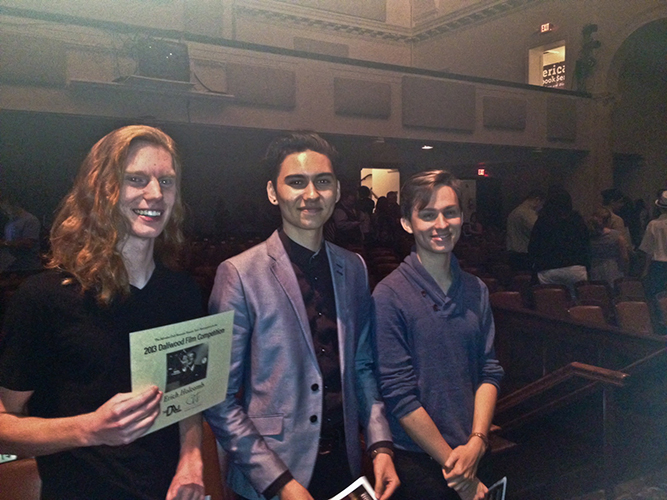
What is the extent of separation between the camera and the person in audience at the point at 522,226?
6223 mm

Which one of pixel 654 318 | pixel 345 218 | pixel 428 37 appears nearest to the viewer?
pixel 654 318

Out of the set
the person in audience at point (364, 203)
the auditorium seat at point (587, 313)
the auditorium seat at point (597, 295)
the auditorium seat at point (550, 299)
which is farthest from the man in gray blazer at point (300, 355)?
the person in audience at point (364, 203)

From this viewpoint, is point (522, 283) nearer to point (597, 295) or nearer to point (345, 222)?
point (597, 295)

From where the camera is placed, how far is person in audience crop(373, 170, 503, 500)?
150 cm

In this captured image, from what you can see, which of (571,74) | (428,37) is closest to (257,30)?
(428,37)

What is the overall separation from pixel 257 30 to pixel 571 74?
8017mm

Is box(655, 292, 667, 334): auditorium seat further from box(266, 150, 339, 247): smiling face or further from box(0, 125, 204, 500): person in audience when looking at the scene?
box(0, 125, 204, 500): person in audience

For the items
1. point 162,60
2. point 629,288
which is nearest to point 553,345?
point 629,288

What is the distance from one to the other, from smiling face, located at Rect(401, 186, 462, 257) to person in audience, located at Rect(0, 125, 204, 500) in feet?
2.44

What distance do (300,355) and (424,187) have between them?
26.2 inches

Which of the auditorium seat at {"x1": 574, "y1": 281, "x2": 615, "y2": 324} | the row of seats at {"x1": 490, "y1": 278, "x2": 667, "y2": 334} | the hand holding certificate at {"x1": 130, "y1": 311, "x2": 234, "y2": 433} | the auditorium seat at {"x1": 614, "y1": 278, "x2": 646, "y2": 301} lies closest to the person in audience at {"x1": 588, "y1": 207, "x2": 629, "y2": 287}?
the auditorium seat at {"x1": 614, "y1": 278, "x2": 646, "y2": 301}

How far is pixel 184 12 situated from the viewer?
13008 mm

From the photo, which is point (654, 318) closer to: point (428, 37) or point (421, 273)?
point (421, 273)

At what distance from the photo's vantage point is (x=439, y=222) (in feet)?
5.34
